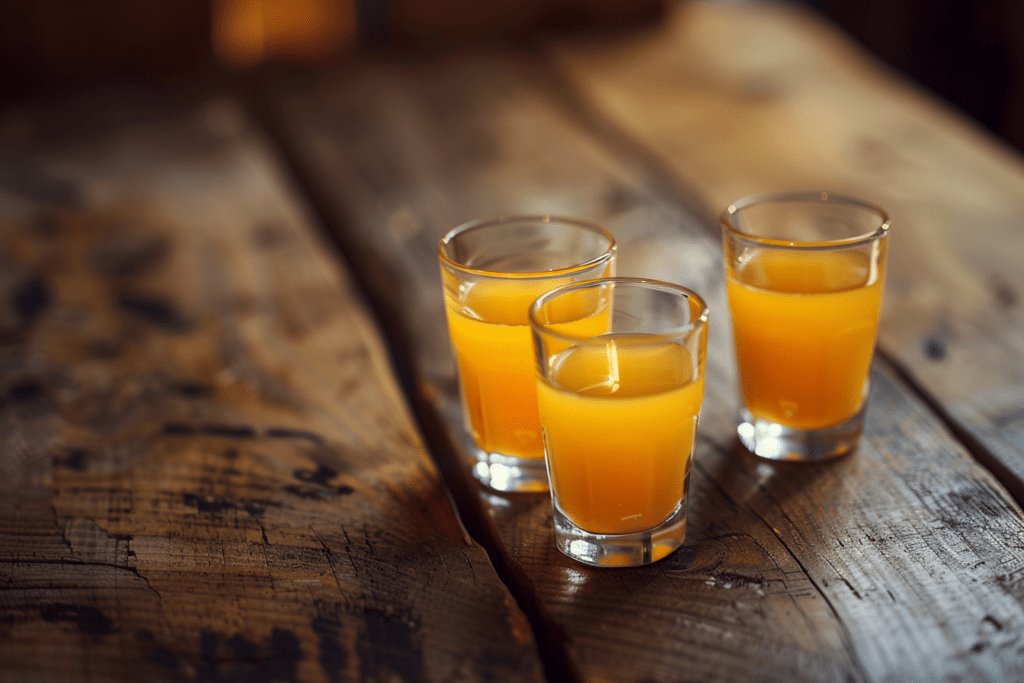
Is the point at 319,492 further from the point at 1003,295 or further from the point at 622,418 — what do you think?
the point at 1003,295

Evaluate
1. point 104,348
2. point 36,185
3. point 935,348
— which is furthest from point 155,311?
point 935,348

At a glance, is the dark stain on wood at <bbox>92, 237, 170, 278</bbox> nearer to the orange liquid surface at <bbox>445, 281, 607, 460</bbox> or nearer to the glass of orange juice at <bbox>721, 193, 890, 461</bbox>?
the orange liquid surface at <bbox>445, 281, 607, 460</bbox>

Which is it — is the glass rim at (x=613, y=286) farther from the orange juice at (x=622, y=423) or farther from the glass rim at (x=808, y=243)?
the glass rim at (x=808, y=243)

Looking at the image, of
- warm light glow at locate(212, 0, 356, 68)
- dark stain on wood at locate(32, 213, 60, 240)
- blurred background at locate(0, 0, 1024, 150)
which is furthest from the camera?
warm light glow at locate(212, 0, 356, 68)

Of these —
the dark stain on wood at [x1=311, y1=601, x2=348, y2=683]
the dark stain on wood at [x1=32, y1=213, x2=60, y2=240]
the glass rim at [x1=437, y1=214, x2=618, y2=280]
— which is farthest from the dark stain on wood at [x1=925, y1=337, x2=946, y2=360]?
the dark stain on wood at [x1=32, y1=213, x2=60, y2=240]

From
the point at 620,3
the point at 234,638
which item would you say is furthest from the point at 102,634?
the point at 620,3

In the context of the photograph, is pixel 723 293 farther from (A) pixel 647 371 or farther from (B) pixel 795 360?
(A) pixel 647 371

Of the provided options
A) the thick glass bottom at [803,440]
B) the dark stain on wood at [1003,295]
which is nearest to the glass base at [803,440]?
the thick glass bottom at [803,440]
